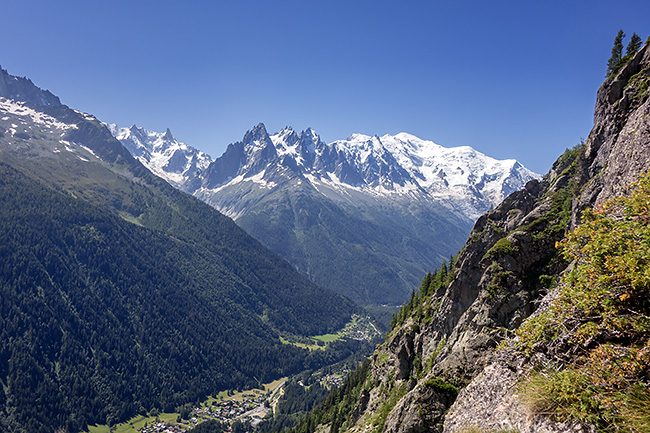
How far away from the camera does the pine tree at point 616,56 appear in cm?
3767

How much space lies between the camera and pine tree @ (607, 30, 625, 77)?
124ft

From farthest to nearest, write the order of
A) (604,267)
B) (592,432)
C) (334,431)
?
(334,431), (604,267), (592,432)

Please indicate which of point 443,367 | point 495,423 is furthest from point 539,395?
point 443,367

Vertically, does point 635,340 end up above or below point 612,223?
below

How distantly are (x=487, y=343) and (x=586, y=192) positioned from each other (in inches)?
645

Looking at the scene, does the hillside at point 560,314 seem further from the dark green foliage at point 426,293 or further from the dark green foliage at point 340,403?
the dark green foliage at point 340,403

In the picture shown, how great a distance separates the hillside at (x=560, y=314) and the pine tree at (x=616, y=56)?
184 cm

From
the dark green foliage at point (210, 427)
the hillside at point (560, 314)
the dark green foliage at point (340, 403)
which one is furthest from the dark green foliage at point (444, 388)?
the dark green foliage at point (210, 427)

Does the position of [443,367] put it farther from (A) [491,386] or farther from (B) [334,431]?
(B) [334,431]

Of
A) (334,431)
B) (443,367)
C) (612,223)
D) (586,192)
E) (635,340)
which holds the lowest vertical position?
(334,431)

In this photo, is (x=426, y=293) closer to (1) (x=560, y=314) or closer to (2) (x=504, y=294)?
(2) (x=504, y=294)

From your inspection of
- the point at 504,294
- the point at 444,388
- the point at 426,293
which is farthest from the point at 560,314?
the point at 426,293

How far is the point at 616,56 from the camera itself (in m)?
38.7

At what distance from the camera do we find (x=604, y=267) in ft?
35.6
